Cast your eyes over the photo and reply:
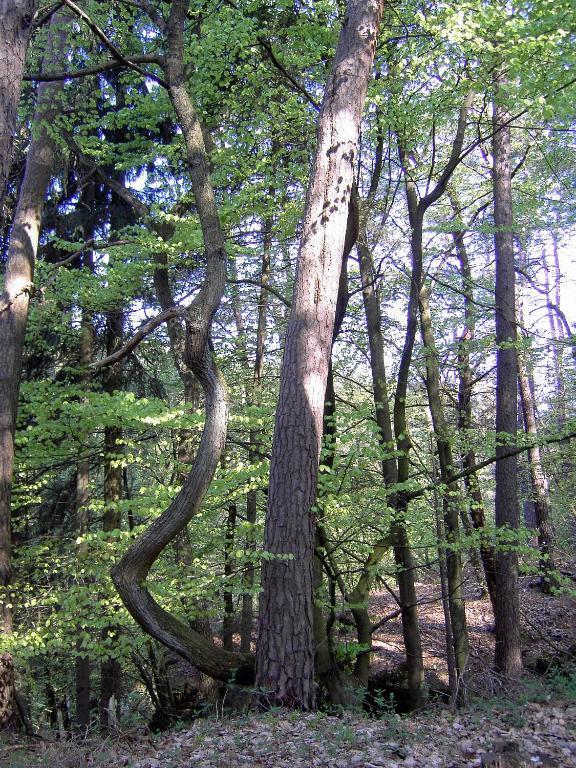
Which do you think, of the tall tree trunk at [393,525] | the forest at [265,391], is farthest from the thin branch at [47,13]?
the tall tree trunk at [393,525]

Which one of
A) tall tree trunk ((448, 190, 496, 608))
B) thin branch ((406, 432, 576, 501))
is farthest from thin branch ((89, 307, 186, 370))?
tall tree trunk ((448, 190, 496, 608))

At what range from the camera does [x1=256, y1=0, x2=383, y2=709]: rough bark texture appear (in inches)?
208

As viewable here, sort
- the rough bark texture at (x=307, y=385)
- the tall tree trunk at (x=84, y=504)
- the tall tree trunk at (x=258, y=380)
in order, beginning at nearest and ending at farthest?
the rough bark texture at (x=307, y=385) < the tall tree trunk at (x=84, y=504) < the tall tree trunk at (x=258, y=380)

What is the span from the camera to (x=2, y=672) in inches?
281

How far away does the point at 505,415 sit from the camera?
988cm

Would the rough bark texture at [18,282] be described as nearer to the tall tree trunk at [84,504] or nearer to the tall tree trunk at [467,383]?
the tall tree trunk at [84,504]

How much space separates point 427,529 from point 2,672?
6.21m

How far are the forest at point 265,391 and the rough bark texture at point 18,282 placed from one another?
1.9 inches

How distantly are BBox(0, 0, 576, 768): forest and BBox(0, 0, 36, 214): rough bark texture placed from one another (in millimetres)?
22

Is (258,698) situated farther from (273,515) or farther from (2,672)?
(2,672)

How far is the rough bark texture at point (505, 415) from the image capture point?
30.1 ft

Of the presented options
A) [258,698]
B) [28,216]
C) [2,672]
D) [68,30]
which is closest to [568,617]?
[258,698]

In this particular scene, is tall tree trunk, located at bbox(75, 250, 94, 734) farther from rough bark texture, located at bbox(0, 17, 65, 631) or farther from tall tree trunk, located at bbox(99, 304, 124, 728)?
rough bark texture, located at bbox(0, 17, 65, 631)

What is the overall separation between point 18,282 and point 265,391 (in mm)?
5629
